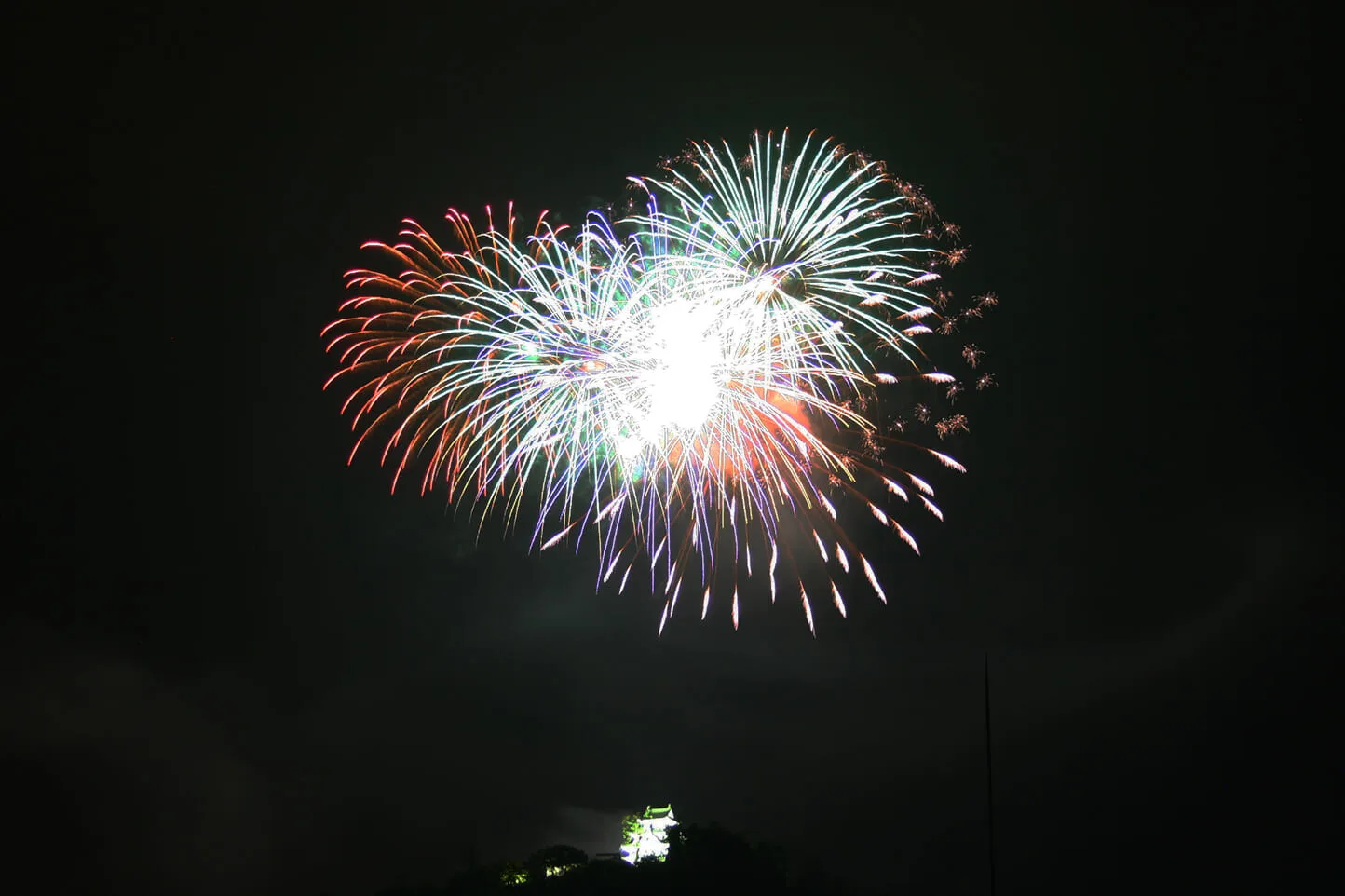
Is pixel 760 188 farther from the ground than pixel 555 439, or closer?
farther from the ground

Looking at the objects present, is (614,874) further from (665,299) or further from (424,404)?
(665,299)

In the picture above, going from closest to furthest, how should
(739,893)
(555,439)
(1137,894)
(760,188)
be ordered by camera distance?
(760,188) → (555,439) → (739,893) → (1137,894)

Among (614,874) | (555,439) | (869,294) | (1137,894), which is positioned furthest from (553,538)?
(1137,894)

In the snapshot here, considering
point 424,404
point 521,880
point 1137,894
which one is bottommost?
point 521,880

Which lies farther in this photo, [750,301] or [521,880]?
[521,880]
